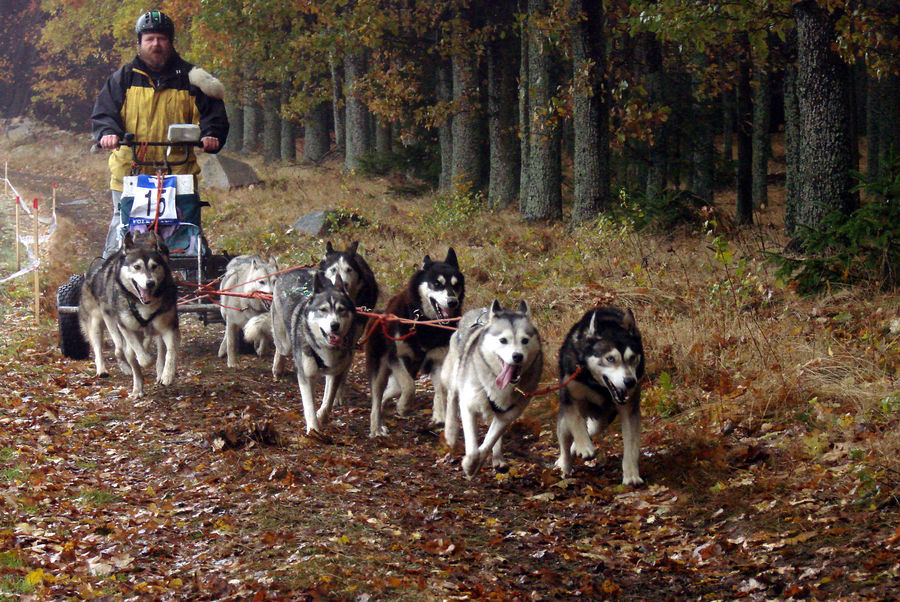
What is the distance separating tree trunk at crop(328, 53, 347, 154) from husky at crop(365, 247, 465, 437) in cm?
1291

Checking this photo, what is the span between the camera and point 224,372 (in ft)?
32.9

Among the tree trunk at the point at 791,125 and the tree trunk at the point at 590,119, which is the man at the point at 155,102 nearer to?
the tree trunk at the point at 590,119

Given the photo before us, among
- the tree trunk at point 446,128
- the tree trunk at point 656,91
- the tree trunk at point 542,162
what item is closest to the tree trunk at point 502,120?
the tree trunk at point 446,128

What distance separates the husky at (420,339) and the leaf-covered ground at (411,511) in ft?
1.48

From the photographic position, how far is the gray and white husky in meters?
7.61

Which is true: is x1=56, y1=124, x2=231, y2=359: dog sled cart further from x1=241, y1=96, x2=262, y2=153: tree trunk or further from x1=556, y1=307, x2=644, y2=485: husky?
x1=241, y1=96, x2=262, y2=153: tree trunk

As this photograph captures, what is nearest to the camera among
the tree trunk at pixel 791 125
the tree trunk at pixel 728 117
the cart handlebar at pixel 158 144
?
the cart handlebar at pixel 158 144

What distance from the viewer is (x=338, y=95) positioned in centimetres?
2731

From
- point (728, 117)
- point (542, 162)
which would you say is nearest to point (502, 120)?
point (542, 162)

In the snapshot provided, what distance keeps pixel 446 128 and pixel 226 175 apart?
7.53 meters

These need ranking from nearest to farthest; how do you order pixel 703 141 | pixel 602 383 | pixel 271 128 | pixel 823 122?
pixel 602 383, pixel 823 122, pixel 703 141, pixel 271 128

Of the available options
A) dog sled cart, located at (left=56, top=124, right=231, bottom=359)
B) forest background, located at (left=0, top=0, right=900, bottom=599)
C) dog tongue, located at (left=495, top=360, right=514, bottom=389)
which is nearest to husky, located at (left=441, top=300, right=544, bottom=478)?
dog tongue, located at (left=495, top=360, right=514, bottom=389)

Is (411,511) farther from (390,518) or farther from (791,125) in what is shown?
(791,125)

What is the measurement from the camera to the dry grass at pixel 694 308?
22.7 feet
